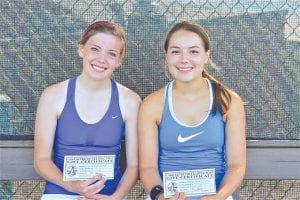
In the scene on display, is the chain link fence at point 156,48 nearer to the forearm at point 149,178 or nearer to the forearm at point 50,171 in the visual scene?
the forearm at point 50,171

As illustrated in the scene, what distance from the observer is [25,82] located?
317 centimetres

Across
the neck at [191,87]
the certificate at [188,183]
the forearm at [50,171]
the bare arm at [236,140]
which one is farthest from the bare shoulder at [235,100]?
the forearm at [50,171]

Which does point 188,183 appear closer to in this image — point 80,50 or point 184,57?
point 184,57

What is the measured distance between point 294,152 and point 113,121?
0.94 metres

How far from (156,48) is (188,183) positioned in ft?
2.56

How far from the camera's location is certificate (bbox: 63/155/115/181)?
2.79 meters

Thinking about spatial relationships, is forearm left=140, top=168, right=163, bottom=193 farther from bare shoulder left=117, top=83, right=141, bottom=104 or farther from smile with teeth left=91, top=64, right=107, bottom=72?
smile with teeth left=91, top=64, right=107, bottom=72

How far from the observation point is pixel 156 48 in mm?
3180

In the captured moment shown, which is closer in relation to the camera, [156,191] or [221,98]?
[156,191]

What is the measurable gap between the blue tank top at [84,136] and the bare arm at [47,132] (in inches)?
1.6

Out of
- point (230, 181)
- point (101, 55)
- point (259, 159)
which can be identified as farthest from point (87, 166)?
point (259, 159)

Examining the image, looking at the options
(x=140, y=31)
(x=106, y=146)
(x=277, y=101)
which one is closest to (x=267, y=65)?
(x=277, y=101)

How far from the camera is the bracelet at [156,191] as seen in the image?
2770mm

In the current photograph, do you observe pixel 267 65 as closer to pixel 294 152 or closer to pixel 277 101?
pixel 277 101
